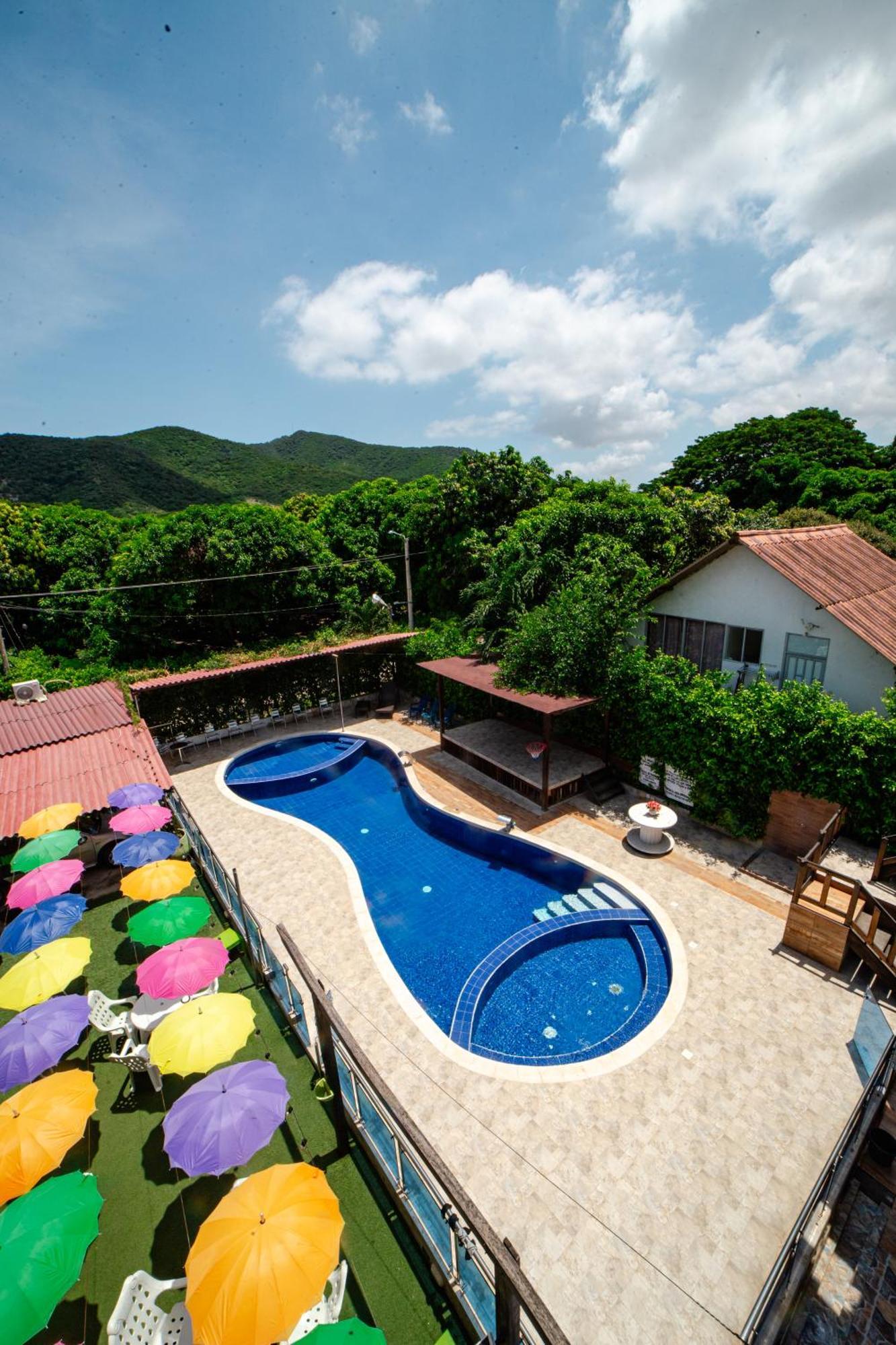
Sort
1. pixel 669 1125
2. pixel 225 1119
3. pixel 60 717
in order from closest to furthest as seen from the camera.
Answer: pixel 225 1119 → pixel 669 1125 → pixel 60 717

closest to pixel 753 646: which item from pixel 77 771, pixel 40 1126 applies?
pixel 40 1126

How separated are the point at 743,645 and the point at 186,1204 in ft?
51.3

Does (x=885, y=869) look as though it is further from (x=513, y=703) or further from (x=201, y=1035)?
(x=201, y=1035)

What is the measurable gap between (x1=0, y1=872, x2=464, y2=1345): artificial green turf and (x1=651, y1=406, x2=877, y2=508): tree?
4649cm

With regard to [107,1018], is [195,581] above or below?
above

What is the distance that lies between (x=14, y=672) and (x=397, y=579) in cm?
1772

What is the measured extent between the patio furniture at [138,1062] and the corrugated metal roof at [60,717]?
10152 millimetres

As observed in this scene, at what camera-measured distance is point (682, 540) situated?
65.0ft

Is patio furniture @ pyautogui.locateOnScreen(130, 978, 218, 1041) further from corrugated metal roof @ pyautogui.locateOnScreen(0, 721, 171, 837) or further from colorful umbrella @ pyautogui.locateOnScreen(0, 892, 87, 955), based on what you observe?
corrugated metal roof @ pyautogui.locateOnScreen(0, 721, 171, 837)

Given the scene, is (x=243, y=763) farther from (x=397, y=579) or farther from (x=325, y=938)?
(x=397, y=579)

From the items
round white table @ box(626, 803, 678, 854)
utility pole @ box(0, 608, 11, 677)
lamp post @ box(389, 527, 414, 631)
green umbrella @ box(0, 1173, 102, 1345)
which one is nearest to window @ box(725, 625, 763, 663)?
round white table @ box(626, 803, 678, 854)

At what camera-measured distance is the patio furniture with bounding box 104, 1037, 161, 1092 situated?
24.1 ft

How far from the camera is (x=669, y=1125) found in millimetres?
7027

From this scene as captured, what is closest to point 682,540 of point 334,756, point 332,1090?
point 334,756
